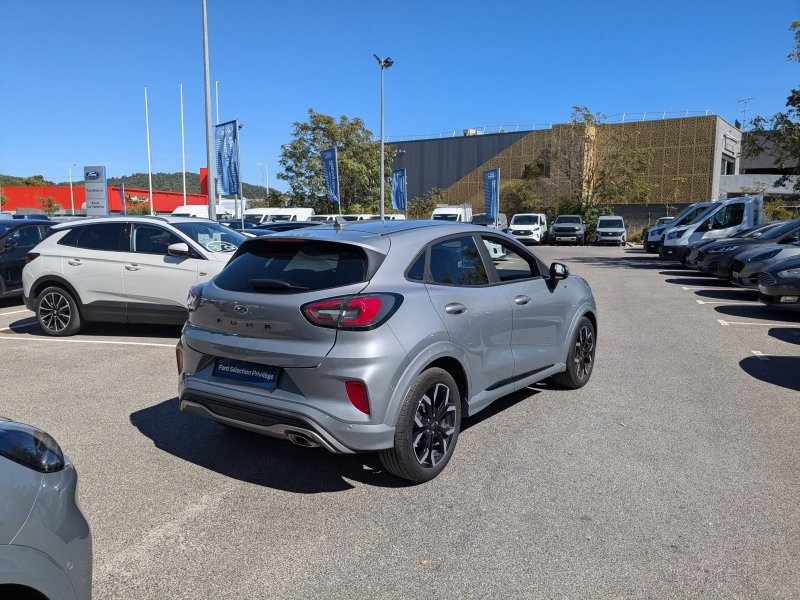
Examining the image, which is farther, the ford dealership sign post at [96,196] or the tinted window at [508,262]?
the ford dealership sign post at [96,196]

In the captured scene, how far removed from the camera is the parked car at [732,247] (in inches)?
560

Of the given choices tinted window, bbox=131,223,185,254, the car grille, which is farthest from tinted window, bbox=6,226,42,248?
the car grille

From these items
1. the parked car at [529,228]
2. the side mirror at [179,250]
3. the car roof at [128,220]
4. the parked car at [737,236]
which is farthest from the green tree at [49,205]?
the side mirror at [179,250]

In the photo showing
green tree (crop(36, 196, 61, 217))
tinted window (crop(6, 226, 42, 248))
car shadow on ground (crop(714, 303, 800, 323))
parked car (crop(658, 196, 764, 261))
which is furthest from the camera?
green tree (crop(36, 196, 61, 217))

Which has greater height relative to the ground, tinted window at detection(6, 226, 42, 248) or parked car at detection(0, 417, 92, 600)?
tinted window at detection(6, 226, 42, 248)

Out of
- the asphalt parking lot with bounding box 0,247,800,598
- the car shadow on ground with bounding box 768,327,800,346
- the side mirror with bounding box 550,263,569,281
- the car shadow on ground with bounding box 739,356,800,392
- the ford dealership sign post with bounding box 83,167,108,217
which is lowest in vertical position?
the asphalt parking lot with bounding box 0,247,800,598

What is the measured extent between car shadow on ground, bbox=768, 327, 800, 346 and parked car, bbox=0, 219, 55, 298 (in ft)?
41.6

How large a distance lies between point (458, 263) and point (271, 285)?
56.0 inches

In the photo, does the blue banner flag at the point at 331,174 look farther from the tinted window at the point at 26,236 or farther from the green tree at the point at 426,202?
the green tree at the point at 426,202

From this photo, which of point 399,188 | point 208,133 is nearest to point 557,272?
point 208,133

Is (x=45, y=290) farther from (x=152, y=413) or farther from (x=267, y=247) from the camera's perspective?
(x=267, y=247)

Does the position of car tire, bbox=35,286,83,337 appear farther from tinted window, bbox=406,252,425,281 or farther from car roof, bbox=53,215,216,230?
tinted window, bbox=406,252,425,281

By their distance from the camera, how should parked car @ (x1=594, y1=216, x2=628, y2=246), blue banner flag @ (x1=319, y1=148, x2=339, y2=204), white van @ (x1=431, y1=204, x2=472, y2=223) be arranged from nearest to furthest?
Answer: 1. blue banner flag @ (x1=319, y1=148, x2=339, y2=204)
2. white van @ (x1=431, y1=204, x2=472, y2=223)
3. parked car @ (x1=594, y1=216, x2=628, y2=246)

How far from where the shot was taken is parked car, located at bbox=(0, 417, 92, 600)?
191 centimetres
